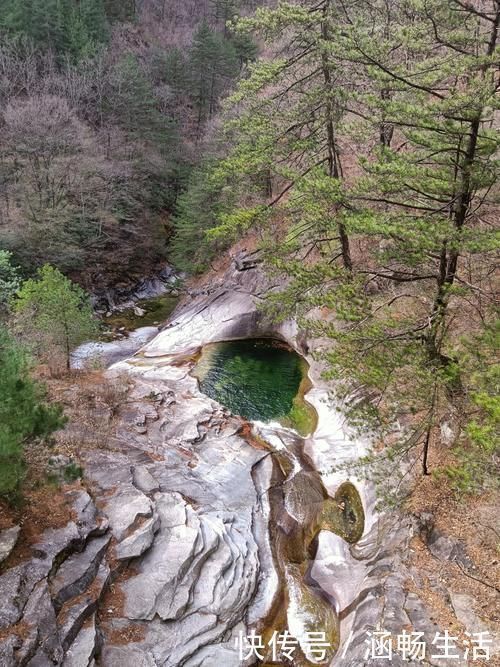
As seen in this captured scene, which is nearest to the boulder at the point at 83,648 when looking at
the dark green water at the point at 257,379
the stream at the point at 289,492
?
the stream at the point at 289,492

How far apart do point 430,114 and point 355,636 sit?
8779 mm

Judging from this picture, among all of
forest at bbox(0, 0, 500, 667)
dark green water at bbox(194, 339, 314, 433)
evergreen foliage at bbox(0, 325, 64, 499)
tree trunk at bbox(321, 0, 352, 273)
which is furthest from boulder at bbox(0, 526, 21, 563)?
tree trunk at bbox(321, 0, 352, 273)

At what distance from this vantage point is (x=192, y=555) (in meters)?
9.56

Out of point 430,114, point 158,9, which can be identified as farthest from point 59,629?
point 158,9

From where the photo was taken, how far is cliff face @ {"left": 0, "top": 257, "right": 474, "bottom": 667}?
7.56m

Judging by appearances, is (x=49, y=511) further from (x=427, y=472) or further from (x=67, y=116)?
(x=67, y=116)

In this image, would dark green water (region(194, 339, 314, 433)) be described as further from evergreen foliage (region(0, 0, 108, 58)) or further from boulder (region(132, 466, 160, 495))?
evergreen foliage (region(0, 0, 108, 58))

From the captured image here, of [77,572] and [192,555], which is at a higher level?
[77,572]

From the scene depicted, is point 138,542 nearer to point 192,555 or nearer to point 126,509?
point 126,509

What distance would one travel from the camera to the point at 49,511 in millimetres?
9305

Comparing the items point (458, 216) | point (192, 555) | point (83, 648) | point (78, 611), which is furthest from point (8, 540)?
point (458, 216)

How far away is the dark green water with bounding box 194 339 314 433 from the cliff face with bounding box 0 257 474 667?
1296 millimetres

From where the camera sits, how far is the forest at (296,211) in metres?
7.46

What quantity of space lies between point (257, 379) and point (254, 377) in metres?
0.24
